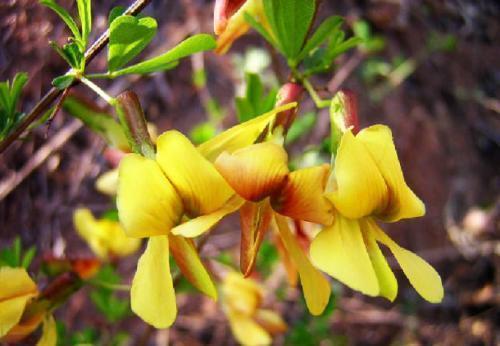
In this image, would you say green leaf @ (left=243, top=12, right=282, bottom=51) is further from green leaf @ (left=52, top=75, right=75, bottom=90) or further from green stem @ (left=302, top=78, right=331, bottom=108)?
green leaf @ (left=52, top=75, right=75, bottom=90)

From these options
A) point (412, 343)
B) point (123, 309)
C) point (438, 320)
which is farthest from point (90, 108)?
point (438, 320)

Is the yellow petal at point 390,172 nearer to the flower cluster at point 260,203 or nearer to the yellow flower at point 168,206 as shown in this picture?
the flower cluster at point 260,203

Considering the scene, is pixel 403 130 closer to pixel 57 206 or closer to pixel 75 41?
pixel 57 206

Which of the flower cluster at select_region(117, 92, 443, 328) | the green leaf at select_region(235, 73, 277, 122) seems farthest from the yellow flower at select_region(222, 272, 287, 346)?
the flower cluster at select_region(117, 92, 443, 328)

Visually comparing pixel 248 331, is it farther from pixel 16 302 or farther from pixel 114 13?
pixel 114 13

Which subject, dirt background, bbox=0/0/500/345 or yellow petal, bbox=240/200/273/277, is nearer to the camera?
yellow petal, bbox=240/200/273/277

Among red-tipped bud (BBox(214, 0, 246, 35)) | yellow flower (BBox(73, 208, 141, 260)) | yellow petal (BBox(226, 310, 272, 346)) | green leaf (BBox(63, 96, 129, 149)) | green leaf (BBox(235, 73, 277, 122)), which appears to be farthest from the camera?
yellow flower (BBox(73, 208, 141, 260))

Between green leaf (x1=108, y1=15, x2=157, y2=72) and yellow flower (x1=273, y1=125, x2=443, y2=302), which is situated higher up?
green leaf (x1=108, y1=15, x2=157, y2=72)
